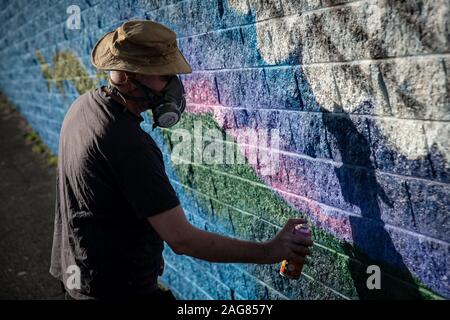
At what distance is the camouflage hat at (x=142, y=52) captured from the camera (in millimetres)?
2107

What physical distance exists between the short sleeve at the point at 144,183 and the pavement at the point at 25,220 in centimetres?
281

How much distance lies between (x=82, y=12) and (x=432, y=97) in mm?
3867

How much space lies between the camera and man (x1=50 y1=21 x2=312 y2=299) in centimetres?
197

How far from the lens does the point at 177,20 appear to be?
301cm

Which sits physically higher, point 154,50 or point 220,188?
point 154,50

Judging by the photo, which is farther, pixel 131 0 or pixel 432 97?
pixel 131 0

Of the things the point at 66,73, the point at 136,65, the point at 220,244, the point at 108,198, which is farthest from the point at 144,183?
the point at 66,73

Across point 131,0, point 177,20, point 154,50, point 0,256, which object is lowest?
point 0,256

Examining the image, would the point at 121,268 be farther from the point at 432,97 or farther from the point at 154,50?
the point at 432,97

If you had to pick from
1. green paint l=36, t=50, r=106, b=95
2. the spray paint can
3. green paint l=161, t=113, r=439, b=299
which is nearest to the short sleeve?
the spray paint can

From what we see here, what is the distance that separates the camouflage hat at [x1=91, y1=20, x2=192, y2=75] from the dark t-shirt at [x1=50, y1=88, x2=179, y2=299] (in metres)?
0.19

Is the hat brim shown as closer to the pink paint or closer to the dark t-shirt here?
the dark t-shirt

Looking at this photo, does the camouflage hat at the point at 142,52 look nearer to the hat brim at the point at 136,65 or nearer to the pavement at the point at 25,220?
the hat brim at the point at 136,65
